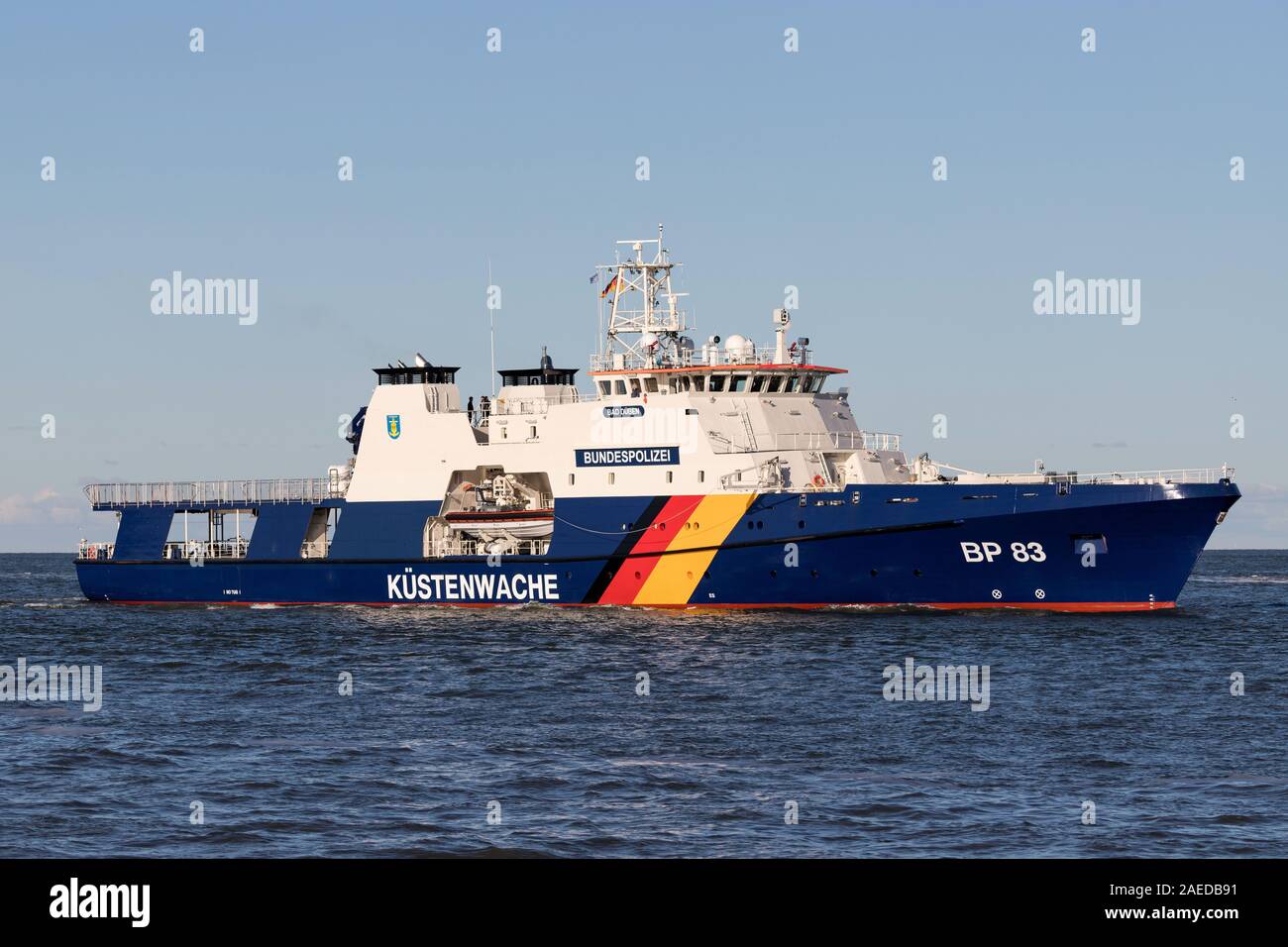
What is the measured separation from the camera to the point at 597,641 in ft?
116

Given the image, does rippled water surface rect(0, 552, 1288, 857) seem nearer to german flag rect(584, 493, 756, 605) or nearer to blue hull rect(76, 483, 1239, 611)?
blue hull rect(76, 483, 1239, 611)

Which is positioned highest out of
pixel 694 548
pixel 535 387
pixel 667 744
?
pixel 535 387

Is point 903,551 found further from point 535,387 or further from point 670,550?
point 535,387

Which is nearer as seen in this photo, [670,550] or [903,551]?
[903,551]

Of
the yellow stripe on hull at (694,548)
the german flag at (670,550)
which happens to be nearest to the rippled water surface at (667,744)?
the yellow stripe on hull at (694,548)

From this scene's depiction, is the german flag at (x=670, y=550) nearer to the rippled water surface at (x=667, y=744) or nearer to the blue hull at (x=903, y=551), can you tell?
the blue hull at (x=903, y=551)

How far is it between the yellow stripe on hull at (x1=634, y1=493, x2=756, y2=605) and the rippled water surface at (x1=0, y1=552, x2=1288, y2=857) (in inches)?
76.4

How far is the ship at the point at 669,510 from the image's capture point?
38.2 m

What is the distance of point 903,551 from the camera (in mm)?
38812

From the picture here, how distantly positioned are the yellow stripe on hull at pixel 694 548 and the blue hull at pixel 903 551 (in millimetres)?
51

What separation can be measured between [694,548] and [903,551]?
5714 millimetres

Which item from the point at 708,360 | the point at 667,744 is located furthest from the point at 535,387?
the point at 667,744
